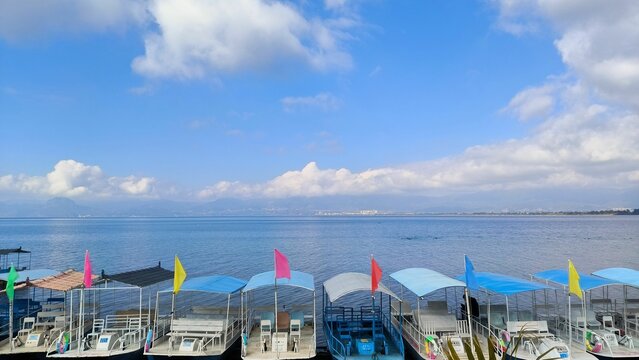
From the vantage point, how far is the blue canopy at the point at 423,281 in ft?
56.1

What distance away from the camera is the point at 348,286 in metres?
17.4

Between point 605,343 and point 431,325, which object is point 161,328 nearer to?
point 431,325

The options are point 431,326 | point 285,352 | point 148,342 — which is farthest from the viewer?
point 431,326

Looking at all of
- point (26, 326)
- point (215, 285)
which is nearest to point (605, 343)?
point (215, 285)

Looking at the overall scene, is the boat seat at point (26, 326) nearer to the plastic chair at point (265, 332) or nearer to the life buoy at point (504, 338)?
the plastic chair at point (265, 332)

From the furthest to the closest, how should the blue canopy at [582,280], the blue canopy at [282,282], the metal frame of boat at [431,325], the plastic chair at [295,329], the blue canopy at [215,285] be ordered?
the blue canopy at [582,280] < the blue canopy at [215,285] < the blue canopy at [282,282] < the plastic chair at [295,329] < the metal frame of boat at [431,325]

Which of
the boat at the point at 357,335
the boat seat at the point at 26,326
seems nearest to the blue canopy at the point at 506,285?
the boat at the point at 357,335

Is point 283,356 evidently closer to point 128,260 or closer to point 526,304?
point 526,304

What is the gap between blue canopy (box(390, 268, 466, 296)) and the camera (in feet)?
56.1

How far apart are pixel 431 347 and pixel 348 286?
385 centimetres

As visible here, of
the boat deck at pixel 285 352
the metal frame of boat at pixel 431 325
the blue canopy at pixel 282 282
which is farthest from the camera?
the blue canopy at pixel 282 282

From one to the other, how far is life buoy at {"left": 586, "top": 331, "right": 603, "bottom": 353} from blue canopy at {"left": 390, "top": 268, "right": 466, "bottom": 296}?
5216 millimetres

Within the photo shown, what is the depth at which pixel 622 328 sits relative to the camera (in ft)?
64.6

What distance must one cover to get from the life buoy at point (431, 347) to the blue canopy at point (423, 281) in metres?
1.70
